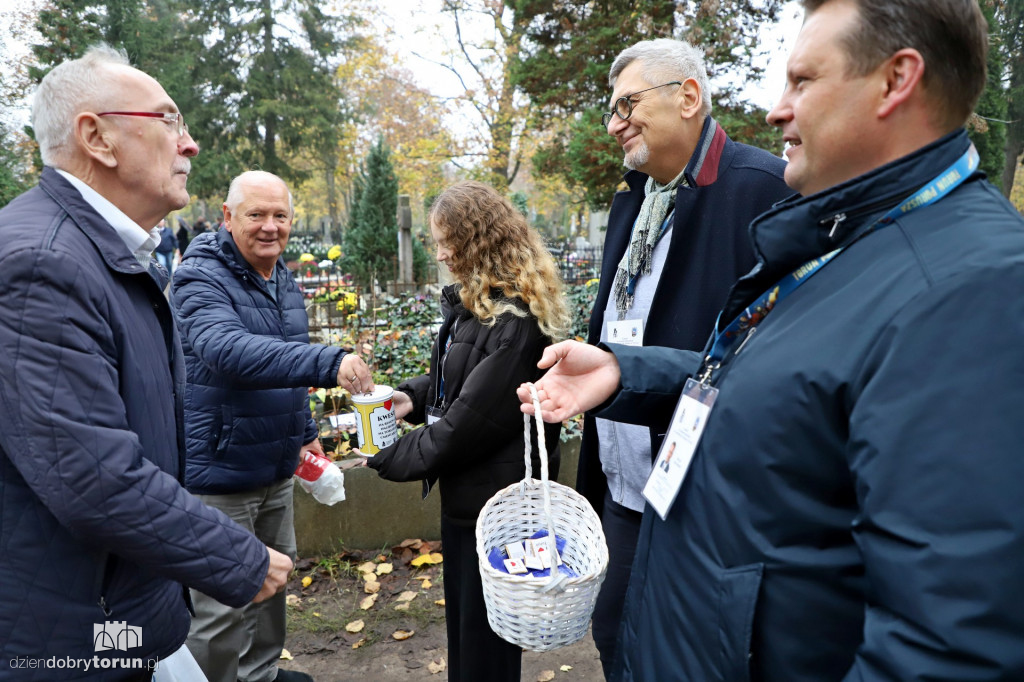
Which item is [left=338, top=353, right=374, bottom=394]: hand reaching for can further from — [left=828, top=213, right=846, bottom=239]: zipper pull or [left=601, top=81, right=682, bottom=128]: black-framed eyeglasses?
[left=828, top=213, right=846, bottom=239]: zipper pull

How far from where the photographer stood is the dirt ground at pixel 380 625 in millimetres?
3340

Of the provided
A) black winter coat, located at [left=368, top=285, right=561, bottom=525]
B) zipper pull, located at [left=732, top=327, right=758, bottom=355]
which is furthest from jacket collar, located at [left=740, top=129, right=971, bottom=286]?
Result: black winter coat, located at [left=368, top=285, right=561, bottom=525]

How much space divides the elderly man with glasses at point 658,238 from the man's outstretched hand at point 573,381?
0.57 metres

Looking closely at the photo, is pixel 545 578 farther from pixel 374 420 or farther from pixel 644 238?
pixel 644 238

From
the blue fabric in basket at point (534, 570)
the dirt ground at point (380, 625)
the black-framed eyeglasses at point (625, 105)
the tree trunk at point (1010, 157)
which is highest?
the tree trunk at point (1010, 157)

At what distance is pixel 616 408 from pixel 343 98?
29.0 metres

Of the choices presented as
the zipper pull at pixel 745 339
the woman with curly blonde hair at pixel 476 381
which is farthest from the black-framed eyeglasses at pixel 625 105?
the zipper pull at pixel 745 339

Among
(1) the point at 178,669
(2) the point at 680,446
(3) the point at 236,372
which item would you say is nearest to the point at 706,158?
(2) the point at 680,446

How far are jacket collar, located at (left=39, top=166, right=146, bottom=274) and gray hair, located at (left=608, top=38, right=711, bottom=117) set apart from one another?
1.84 m

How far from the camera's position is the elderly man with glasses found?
7.34 feet

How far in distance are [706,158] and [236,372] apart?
6.81ft

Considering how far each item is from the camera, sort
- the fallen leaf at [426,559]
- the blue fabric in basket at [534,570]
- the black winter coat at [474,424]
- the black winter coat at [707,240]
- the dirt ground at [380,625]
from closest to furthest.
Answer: the blue fabric in basket at [534,570], the black winter coat at [707,240], the black winter coat at [474,424], the dirt ground at [380,625], the fallen leaf at [426,559]

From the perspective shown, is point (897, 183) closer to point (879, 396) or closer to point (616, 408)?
point (879, 396)

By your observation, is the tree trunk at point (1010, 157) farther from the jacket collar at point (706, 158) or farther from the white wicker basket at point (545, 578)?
the white wicker basket at point (545, 578)
